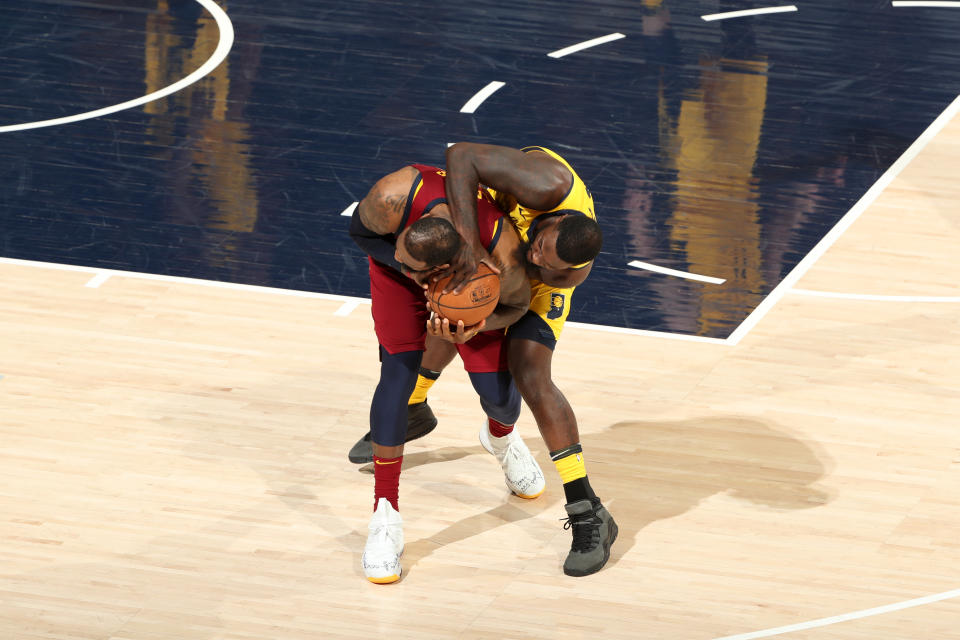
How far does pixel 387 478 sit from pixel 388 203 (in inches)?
44.9

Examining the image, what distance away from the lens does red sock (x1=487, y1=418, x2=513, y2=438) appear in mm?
7020

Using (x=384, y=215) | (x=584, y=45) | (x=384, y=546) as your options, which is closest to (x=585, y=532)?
(x=384, y=546)

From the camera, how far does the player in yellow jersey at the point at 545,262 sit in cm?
617

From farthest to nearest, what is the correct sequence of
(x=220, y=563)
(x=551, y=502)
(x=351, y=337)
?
1. (x=351, y=337)
2. (x=551, y=502)
3. (x=220, y=563)

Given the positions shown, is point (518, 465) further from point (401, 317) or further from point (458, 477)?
point (401, 317)

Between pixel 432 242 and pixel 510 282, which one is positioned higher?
pixel 432 242

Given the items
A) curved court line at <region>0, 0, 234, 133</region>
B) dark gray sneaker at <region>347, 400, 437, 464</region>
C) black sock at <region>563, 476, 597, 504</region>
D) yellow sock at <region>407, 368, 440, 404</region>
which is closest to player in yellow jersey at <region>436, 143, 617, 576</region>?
black sock at <region>563, 476, 597, 504</region>

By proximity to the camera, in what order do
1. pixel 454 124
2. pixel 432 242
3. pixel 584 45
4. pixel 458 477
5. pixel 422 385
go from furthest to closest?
pixel 584 45 → pixel 454 124 → pixel 422 385 → pixel 458 477 → pixel 432 242

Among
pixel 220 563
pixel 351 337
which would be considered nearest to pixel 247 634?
pixel 220 563

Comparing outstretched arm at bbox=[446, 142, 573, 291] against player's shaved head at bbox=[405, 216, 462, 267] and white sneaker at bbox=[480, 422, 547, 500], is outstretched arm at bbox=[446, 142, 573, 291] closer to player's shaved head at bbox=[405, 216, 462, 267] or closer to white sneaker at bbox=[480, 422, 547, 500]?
player's shaved head at bbox=[405, 216, 462, 267]

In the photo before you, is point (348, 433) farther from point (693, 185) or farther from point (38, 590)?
point (693, 185)

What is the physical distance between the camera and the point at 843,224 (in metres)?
10.1

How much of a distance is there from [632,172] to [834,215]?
140 centimetres

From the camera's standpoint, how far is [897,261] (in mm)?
9531
